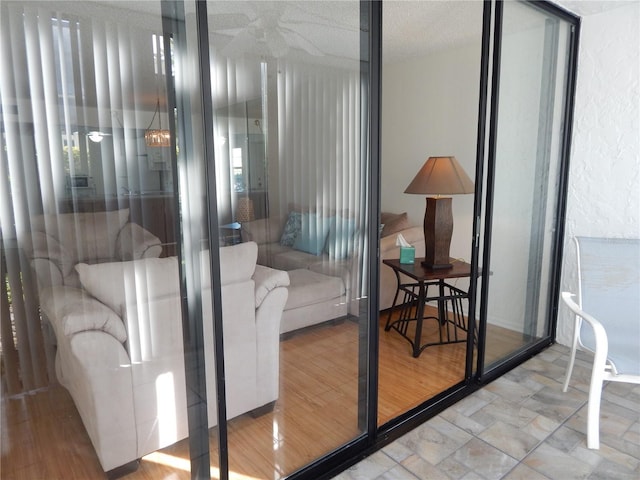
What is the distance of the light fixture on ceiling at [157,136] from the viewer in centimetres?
123

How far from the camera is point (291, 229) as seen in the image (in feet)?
5.23

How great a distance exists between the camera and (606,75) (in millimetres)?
2727

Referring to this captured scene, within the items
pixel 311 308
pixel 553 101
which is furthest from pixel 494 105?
pixel 311 308

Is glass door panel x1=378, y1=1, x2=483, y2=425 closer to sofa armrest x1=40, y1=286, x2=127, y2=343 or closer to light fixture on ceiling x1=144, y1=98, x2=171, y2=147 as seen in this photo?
sofa armrest x1=40, y1=286, x2=127, y2=343

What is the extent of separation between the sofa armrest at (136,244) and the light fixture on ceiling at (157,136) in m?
0.24

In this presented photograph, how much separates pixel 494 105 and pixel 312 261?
4.64ft

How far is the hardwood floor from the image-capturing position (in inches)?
45.4

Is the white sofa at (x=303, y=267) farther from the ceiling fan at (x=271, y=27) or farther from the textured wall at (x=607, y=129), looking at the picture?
the textured wall at (x=607, y=129)

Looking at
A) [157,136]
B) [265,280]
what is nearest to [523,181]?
[265,280]

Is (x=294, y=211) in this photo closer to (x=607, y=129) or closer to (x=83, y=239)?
(x=83, y=239)

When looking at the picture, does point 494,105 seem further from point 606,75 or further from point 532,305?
point 532,305

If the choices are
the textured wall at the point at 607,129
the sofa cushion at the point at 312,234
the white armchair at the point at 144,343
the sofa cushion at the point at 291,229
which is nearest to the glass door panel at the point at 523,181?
the textured wall at the point at 607,129

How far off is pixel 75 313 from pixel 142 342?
0.22m

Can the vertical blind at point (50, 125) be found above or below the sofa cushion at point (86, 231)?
above
